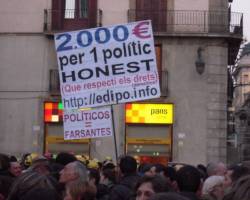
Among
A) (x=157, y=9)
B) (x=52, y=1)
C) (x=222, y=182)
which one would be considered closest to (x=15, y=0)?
(x=52, y=1)

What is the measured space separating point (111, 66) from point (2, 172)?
12.7ft

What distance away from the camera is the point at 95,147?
1030 inches

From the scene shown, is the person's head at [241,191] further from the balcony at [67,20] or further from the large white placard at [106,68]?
the balcony at [67,20]

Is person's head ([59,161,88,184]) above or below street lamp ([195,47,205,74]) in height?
below

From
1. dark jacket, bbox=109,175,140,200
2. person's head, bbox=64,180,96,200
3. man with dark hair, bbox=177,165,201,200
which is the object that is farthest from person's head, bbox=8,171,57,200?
dark jacket, bbox=109,175,140,200

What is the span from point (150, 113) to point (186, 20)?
138 inches

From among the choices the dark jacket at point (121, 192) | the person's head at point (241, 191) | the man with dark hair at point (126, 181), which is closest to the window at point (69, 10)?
the man with dark hair at point (126, 181)

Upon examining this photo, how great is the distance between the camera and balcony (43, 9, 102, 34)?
27.0m

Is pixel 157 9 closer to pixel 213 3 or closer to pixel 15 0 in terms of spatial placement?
pixel 213 3

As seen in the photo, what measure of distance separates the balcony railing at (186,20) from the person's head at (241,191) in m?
23.2

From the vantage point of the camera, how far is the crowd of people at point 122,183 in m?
5.08

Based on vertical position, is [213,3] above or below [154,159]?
above

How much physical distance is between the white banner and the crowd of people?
1968 millimetres

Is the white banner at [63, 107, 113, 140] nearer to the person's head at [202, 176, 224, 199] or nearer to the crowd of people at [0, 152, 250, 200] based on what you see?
the crowd of people at [0, 152, 250, 200]
